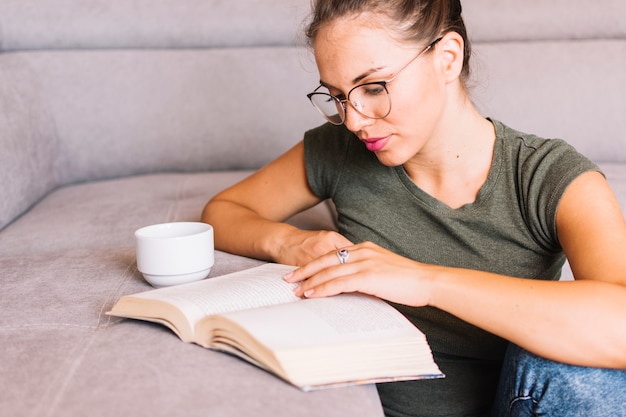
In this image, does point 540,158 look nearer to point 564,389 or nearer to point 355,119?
point 355,119

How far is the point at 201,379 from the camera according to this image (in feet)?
2.77

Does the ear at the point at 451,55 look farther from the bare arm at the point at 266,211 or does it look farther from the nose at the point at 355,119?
the bare arm at the point at 266,211

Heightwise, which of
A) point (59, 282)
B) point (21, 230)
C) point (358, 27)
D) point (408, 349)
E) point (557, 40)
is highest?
point (358, 27)

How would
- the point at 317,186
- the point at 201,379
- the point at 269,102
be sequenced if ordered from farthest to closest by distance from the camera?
the point at 269,102
the point at 317,186
the point at 201,379

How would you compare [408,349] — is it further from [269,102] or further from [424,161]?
[269,102]

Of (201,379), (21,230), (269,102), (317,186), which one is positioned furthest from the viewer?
(269,102)

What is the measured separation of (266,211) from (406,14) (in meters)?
0.53

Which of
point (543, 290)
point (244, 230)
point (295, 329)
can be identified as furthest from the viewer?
point (244, 230)

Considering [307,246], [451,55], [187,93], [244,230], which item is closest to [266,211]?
[244,230]

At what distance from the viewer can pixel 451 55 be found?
4.13 ft

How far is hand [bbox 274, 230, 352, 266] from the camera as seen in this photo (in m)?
1.22

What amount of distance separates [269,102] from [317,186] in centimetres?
76

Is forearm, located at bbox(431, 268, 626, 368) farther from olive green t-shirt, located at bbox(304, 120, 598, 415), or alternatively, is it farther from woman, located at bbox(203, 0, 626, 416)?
olive green t-shirt, located at bbox(304, 120, 598, 415)

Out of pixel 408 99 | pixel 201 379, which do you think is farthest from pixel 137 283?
pixel 408 99
